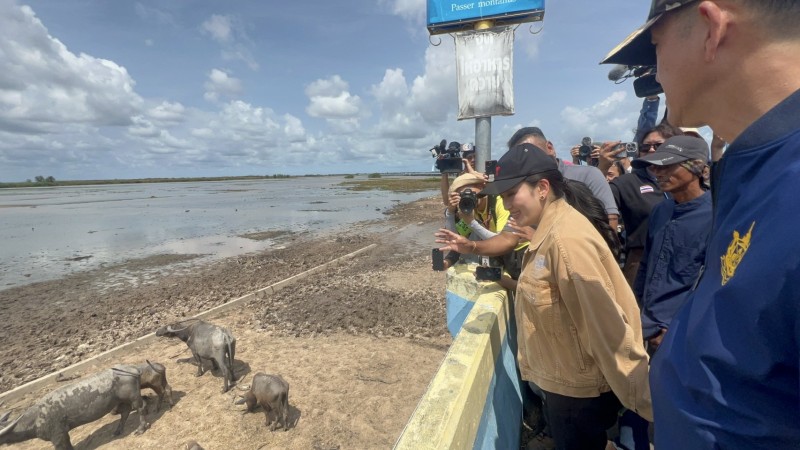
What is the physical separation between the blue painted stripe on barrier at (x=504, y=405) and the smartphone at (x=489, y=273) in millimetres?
300

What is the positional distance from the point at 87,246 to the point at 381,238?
577 inches

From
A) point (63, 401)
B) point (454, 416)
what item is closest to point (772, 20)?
point (454, 416)

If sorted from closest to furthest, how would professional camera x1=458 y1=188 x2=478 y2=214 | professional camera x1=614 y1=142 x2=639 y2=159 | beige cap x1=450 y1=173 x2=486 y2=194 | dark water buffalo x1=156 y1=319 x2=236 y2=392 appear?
1. professional camera x1=458 y1=188 x2=478 y2=214
2. beige cap x1=450 y1=173 x2=486 y2=194
3. professional camera x1=614 y1=142 x2=639 y2=159
4. dark water buffalo x1=156 y1=319 x2=236 y2=392

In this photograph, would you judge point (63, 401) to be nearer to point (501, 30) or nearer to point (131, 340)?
point (131, 340)

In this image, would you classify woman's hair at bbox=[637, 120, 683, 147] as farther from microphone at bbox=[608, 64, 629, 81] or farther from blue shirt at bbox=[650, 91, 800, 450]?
blue shirt at bbox=[650, 91, 800, 450]

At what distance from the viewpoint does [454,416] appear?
161 cm

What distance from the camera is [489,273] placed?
10.9ft

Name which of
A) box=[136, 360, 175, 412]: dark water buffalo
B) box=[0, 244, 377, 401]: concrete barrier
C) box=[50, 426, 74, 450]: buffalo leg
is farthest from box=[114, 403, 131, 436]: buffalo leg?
box=[0, 244, 377, 401]: concrete barrier

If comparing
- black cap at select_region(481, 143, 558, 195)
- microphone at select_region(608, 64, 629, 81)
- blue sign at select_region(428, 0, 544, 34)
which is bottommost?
black cap at select_region(481, 143, 558, 195)

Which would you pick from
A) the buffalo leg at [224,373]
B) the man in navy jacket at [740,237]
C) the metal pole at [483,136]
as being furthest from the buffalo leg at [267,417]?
the man in navy jacket at [740,237]

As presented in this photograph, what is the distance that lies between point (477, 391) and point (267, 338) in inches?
243

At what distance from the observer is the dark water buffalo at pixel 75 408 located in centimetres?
434

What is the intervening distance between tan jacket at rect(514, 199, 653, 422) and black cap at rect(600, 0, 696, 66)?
0.80m

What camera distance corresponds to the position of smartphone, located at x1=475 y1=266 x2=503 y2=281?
329 centimetres
